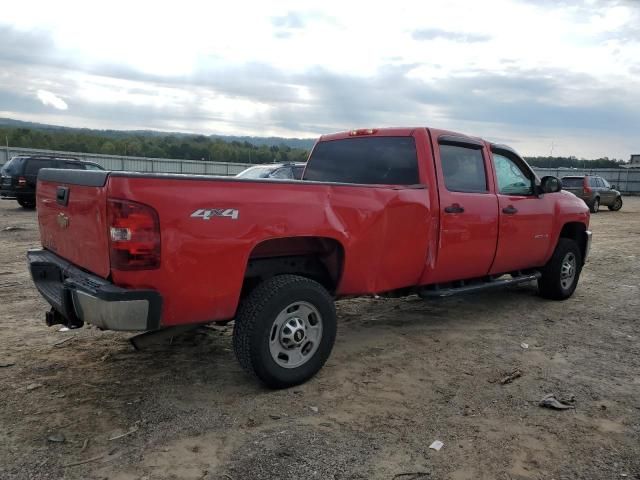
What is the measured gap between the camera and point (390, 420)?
11.2ft

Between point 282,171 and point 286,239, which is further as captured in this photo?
point 282,171

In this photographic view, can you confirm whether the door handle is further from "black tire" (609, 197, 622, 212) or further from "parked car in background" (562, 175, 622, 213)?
"black tire" (609, 197, 622, 212)

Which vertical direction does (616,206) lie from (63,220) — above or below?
below

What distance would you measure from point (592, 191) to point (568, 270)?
1720 cm

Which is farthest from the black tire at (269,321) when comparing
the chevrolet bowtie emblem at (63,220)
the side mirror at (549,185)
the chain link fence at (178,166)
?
the chain link fence at (178,166)

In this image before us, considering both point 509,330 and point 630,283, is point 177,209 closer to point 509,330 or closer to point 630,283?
point 509,330

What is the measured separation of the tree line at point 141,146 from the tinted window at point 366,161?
34.1 metres

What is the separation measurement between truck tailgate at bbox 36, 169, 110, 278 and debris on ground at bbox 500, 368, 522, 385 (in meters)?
2.96

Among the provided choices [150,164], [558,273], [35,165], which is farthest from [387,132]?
[150,164]

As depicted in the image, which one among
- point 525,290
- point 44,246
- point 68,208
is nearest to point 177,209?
point 68,208

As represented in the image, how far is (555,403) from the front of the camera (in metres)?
3.68

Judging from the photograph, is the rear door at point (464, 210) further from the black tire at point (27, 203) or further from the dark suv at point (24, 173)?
the black tire at point (27, 203)

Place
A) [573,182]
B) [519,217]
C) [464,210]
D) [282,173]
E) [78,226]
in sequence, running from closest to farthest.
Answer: [78,226], [464,210], [519,217], [282,173], [573,182]

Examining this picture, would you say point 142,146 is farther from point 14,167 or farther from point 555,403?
point 555,403
